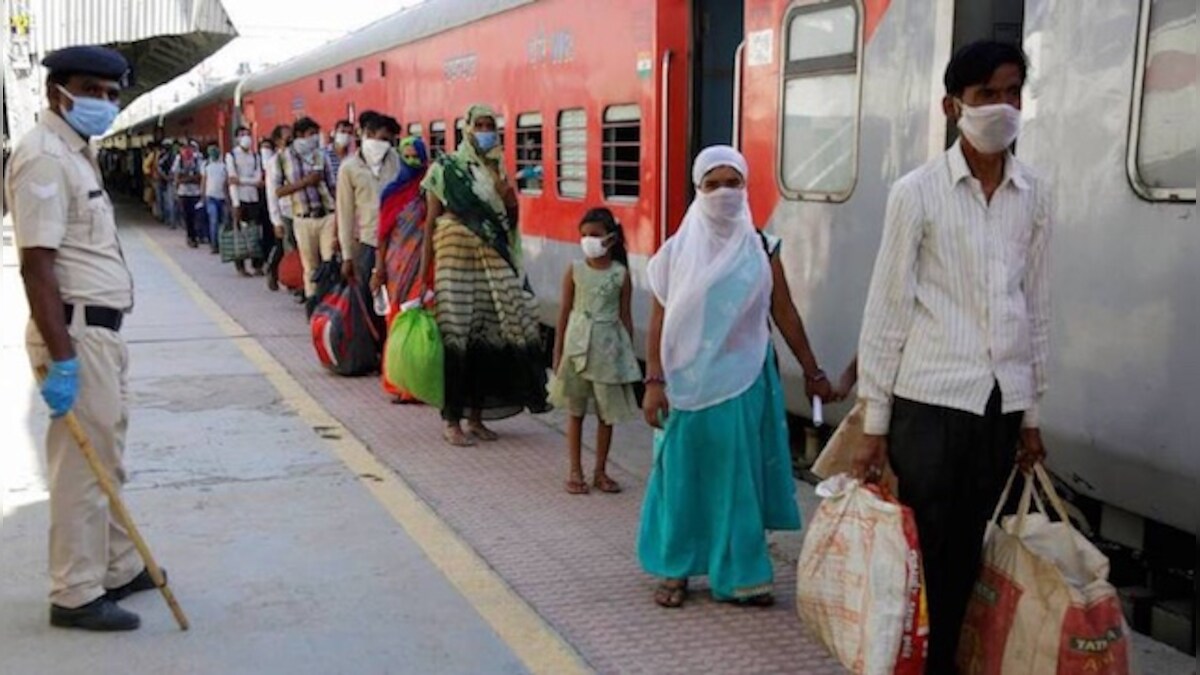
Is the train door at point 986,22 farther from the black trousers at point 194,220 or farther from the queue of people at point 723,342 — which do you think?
the black trousers at point 194,220

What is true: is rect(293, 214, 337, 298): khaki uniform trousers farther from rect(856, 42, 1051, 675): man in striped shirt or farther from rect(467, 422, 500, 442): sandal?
rect(856, 42, 1051, 675): man in striped shirt

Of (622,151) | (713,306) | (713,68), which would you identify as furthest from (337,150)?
(713,306)

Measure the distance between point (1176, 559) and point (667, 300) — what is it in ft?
6.35

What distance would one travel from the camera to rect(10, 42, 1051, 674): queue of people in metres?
3.01

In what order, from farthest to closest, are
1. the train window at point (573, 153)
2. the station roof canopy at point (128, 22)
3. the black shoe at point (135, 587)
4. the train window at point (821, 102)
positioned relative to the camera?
1. the station roof canopy at point (128, 22)
2. the train window at point (573, 153)
3. the train window at point (821, 102)
4. the black shoe at point (135, 587)

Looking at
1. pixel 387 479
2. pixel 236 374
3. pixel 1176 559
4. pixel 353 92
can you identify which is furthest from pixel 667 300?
pixel 353 92

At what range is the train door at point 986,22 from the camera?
4.60 m

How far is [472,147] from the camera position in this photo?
621 cm

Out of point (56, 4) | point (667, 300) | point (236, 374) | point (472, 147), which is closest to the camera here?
point (667, 300)

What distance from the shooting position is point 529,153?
9102 mm

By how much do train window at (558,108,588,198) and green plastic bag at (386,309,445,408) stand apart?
6.16 feet

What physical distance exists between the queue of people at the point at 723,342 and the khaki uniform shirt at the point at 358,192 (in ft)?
6.00

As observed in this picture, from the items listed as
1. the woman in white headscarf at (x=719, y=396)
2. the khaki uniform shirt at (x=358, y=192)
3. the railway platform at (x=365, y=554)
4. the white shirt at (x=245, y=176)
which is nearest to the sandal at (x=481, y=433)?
the railway platform at (x=365, y=554)

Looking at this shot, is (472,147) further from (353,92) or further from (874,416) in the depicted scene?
(353,92)
